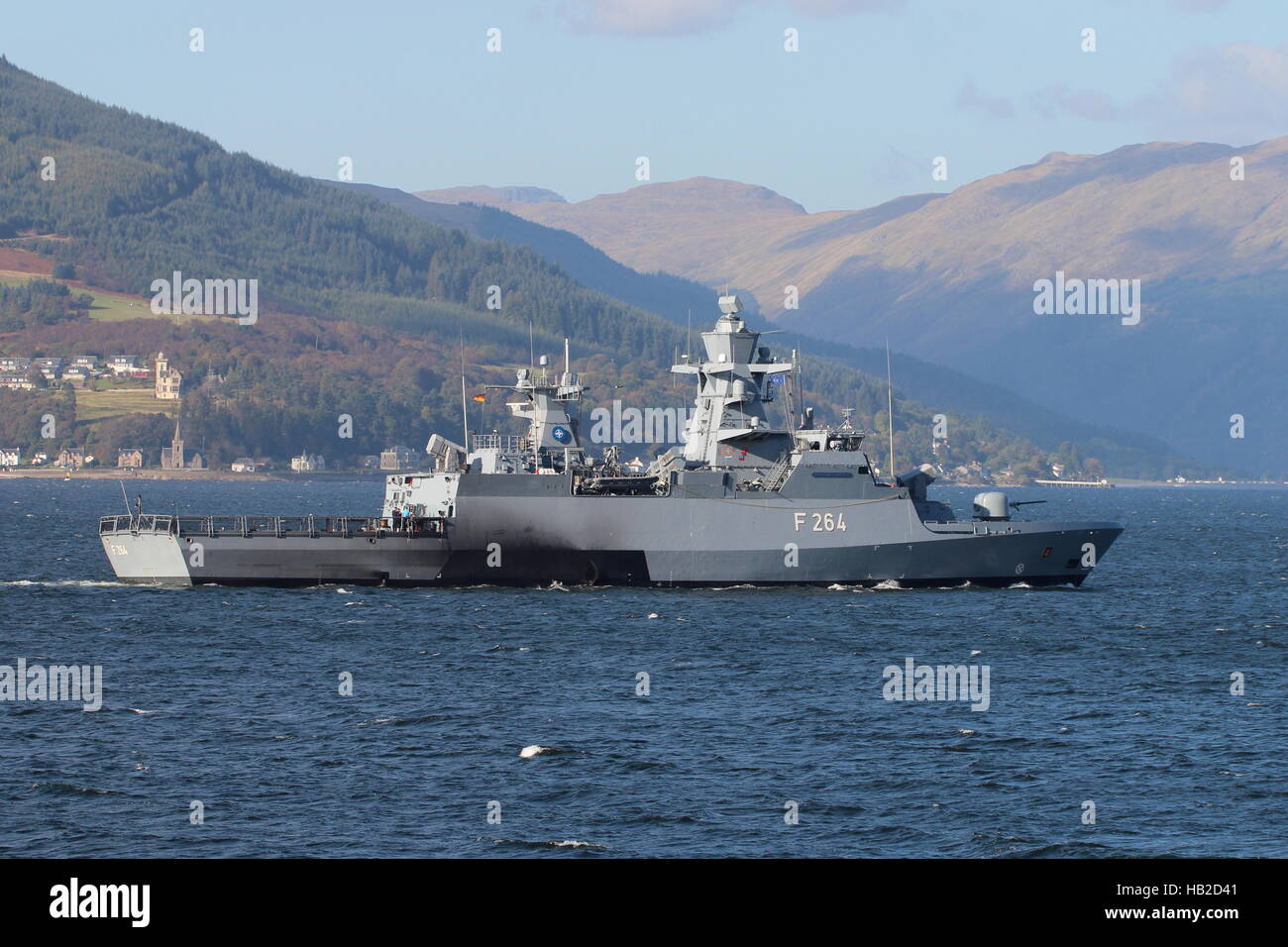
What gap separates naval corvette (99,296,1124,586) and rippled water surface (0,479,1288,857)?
0.90 metres

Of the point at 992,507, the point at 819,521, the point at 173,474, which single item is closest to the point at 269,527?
the point at 819,521

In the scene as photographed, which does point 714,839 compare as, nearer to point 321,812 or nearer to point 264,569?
point 321,812

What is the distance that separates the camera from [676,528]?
4638 centimetres

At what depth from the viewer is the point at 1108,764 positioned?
25.1m

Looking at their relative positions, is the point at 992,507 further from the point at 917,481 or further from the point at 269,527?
the point at 269,527

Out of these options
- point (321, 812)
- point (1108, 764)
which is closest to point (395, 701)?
point (321, 812)

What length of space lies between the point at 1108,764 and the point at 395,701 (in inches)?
520

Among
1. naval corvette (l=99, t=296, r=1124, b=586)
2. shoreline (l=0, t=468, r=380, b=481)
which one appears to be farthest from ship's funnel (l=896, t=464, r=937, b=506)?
shoreline (l=0, t=468, r=380, b=481)

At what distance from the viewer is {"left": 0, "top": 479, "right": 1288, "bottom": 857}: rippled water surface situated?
822 inches

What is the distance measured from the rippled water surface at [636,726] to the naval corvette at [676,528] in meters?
0.90

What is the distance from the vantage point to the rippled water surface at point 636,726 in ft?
68.5

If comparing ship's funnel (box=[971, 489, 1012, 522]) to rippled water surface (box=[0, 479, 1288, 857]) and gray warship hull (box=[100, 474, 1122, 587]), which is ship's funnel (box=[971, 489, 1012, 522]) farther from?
rippled water surface (box=[0, 479, 1288, 857])
